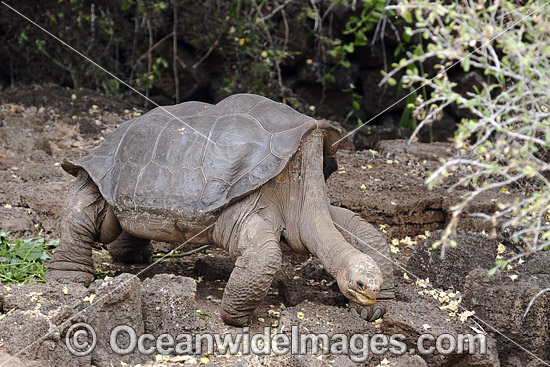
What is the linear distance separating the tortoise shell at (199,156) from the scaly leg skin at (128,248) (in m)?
0.66

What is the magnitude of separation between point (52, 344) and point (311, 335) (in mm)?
1238

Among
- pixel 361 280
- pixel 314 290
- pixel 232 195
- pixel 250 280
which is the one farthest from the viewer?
pixel 314 290

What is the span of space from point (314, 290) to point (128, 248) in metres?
1.47

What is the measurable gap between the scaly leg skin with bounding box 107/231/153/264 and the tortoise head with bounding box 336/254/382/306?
1925mm

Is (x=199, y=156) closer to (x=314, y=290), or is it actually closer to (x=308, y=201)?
(x=308, y=201)

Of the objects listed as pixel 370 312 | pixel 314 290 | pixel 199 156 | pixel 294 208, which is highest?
pixel 199 156

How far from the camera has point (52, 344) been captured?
3.19 metres

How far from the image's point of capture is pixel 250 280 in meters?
3.85

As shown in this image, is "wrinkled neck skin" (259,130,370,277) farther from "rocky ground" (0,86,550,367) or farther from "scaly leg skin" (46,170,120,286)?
"scaly leg skin" (46,170,120,286)

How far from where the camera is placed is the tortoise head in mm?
3533

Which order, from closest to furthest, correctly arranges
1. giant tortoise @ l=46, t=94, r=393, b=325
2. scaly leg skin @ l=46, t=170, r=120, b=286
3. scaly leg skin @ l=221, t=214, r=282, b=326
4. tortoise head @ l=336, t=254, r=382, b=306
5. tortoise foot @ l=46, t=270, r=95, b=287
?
tortoise head @ l=336, t=254, r=382, b=306 < scaly leg skin @ l=221, t=214, r=282, b=326 < giant tortoise @ l=46, t=94, r=393, b=325 < tortoise foot @ l=46, t=270, r=95, b=287 < scaly leg skin @ l=46, t=170, r=120, b=286

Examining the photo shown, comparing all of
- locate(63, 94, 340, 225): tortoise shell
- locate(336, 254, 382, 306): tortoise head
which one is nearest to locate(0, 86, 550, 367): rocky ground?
locate(336, 254, 382, 306): tortoise head

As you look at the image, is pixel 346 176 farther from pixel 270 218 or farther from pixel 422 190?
pixel 270 218

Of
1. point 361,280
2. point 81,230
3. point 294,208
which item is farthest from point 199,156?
point 361,280
